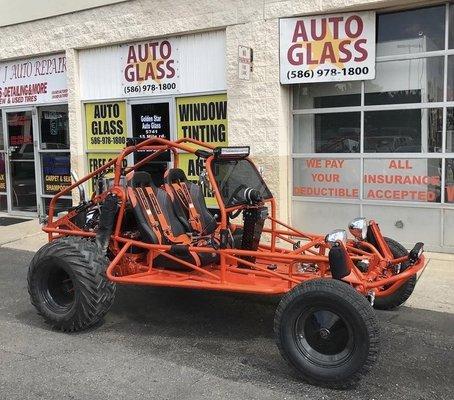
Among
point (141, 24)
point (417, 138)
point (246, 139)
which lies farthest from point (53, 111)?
point (417, 138)

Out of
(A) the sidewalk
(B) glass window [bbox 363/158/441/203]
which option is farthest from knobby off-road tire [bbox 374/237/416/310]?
(B) glass window [bbox 363/158/441/203]

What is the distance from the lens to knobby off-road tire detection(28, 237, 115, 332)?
461 cm

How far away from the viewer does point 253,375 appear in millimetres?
3914

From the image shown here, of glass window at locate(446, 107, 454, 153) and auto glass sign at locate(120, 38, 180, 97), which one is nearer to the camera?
glass window at locate(446, 107, 454, 153)

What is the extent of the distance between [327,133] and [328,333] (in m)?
5.13

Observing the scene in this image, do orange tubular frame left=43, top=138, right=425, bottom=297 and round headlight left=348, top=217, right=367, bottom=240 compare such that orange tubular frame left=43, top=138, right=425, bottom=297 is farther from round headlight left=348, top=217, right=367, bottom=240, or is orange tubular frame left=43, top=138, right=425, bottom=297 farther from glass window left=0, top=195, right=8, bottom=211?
glass window left=0, top=195, right=8, bottom=211

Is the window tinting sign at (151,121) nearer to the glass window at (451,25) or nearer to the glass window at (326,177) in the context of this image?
the glass window at (326,177)

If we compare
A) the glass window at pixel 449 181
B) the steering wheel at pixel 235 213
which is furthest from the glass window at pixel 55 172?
the glass window at pixel 449 181

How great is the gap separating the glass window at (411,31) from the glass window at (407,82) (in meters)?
0.17

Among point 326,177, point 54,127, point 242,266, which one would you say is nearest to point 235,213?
point 242,266

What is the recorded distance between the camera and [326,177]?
331 inches

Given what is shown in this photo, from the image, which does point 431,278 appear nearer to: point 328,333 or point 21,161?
point 328,333

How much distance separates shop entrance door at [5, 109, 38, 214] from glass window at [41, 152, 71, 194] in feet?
0.86

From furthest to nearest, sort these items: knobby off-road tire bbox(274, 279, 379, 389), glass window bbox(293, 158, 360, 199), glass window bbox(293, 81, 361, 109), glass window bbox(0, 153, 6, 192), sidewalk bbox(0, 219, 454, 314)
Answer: glass window bbox(0, 153, 6, 192), glass window bbox(293, 158, 360, 199), glass window bbox(293, 81, 361, 109), sidewalk bbox(0, 219, 454, 314), knobby off-road tire bbox(274, 279, 379, 389)
